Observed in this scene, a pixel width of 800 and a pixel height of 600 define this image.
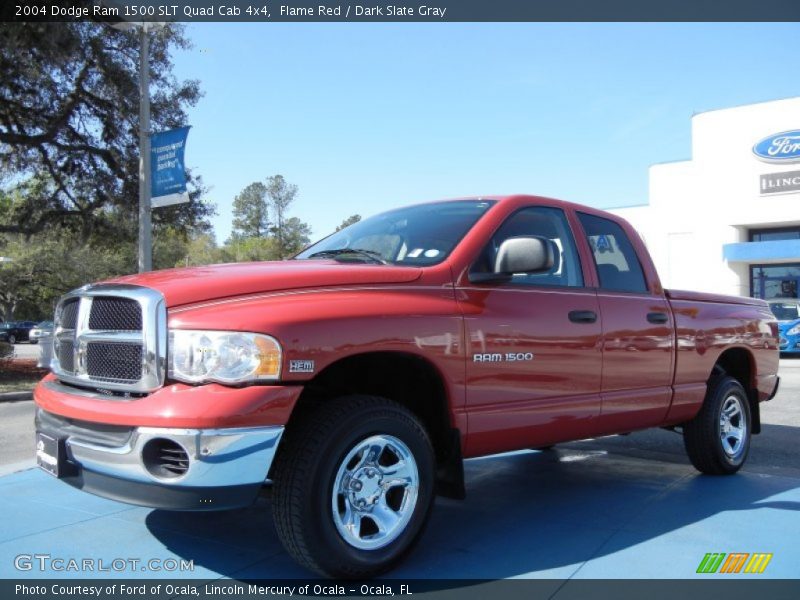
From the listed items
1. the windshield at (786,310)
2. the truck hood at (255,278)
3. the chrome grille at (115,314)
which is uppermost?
the truck hood at (255,278)

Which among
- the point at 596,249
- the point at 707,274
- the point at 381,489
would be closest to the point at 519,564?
the point at 381,489

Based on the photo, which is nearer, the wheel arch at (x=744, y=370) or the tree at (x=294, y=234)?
the wheel arch at (x=744, y=370)

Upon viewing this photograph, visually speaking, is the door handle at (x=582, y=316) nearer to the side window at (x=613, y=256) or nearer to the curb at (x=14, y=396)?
the side window at (x=613, y=256)

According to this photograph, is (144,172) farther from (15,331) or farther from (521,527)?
(15,331)

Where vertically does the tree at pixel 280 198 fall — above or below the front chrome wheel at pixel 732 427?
above

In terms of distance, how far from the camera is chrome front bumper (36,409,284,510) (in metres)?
2.88

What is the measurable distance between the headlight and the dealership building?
29955 mm

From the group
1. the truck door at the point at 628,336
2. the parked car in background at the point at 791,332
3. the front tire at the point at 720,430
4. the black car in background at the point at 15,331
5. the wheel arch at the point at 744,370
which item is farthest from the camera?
the black car in background at the point at 15,331

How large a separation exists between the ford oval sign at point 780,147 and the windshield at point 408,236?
2927cm

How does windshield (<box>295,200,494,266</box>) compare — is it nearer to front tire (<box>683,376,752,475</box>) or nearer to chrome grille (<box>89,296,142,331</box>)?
chrome grille (<box>89,296,142,331</box>)

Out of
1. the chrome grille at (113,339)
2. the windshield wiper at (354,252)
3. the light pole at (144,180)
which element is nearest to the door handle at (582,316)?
the windshield wiper at (354,252)

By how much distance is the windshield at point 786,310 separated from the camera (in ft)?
68.9

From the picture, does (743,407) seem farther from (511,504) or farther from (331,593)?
(331,593)

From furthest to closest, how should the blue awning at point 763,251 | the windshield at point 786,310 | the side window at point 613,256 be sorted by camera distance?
the blue awning at point 763,251
the windshield at point 786,310
the side window at point 613,256
